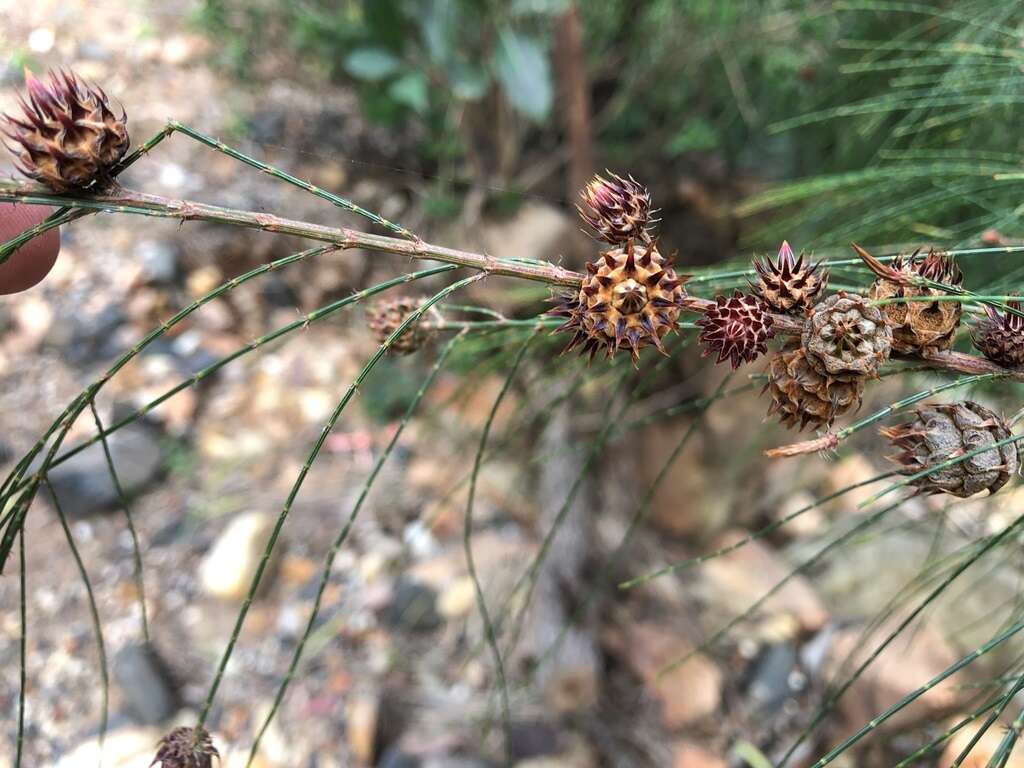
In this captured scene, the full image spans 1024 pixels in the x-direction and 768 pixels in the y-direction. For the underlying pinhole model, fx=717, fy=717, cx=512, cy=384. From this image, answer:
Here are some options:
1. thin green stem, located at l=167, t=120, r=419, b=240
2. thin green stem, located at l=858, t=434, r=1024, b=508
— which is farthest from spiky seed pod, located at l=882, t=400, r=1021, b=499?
thin green stem, located at l=167, t=120, r=419, b=240

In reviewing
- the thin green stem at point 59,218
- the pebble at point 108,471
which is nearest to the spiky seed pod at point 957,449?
the thin green stem at point 59,218

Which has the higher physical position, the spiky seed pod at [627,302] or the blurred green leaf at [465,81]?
the blurred green leaf at [465,81]

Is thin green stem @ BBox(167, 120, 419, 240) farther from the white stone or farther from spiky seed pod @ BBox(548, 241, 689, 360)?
the white stone

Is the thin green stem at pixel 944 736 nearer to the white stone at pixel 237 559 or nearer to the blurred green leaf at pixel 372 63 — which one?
the white stone at pixel 237 559

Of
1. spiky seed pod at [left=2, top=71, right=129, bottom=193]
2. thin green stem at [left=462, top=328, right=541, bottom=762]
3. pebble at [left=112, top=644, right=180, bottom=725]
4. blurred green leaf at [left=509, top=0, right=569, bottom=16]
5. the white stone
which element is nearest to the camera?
spiky seed pod at [left=2, top=71, right=129, bottom=193]

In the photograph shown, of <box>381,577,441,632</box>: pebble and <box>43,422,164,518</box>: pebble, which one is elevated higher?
<box>43,422,164,518</box>: pebble

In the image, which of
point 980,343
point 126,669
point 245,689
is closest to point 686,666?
point 245,689

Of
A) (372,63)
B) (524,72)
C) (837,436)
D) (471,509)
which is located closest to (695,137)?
(524,72)
